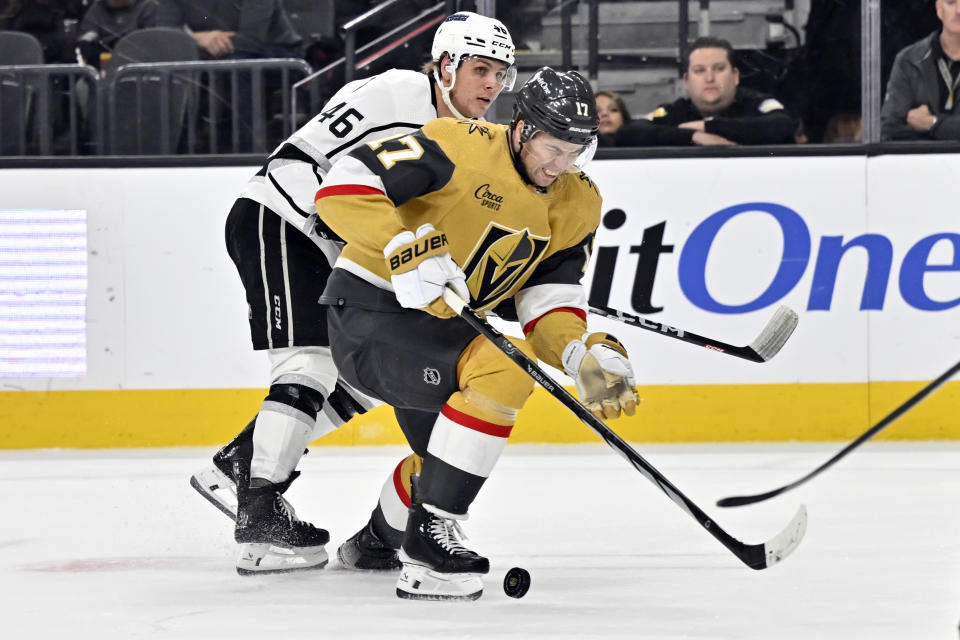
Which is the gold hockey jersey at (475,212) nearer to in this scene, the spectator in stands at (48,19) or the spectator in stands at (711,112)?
the spectator in stands at (711,112)

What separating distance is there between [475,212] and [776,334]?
722 millimetres

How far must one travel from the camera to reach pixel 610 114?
4.86 meters


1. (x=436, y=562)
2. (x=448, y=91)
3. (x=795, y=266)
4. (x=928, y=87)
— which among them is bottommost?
(x=436, y=562)

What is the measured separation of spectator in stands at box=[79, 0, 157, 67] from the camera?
5.13m

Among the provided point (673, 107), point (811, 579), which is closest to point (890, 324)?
point (673, 107)

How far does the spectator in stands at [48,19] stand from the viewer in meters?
5.14

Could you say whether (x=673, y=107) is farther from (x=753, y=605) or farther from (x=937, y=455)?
(x=753, y=605)

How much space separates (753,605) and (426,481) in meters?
0.60

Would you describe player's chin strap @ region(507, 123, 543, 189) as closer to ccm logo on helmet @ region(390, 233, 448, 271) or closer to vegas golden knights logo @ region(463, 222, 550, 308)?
vegas golden knights logo @ region(463, 222, 550, 308)

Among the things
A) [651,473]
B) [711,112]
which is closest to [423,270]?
[651,473]

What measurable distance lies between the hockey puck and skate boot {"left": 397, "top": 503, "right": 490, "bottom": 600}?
6cm

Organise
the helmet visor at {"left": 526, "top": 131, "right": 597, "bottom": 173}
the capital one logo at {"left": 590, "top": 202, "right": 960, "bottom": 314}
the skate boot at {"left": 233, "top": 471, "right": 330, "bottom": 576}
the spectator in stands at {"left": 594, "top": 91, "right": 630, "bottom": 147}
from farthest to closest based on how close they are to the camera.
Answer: the spectator in stands at {"left": 594, "top": 91, "right": 630, "bottom": 147}
the capital one logo at {"left": 590, "top": 202, "right": 960, "bottom": 314}
the skate boot at {"left": 233, "top": 471, "right": 330, "bottom": 576}
the helmet visor at {"left": 526, "top": 131, "right": 597, "bottom": 173}

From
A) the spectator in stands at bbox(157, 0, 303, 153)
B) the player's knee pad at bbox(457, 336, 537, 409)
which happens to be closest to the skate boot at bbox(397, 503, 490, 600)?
the player's knee pad at bbox(457, 336, 537, 409)

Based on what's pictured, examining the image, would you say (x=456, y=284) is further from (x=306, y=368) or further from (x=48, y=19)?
(x=48, y=19)
